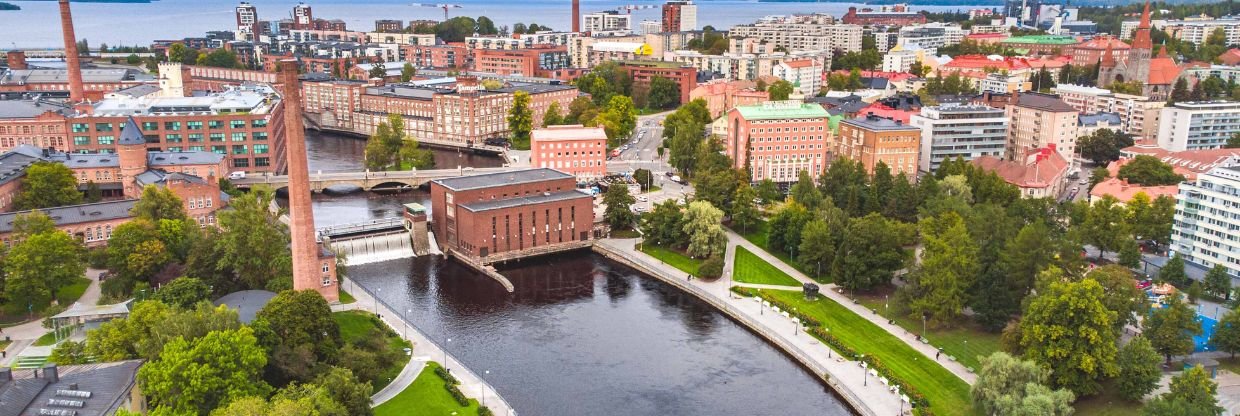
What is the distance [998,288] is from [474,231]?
113ft

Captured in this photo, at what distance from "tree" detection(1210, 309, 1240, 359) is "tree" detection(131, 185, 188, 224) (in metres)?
59.6

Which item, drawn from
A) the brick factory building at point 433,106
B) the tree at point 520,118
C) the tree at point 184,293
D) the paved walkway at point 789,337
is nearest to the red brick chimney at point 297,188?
the tree at point 184,293

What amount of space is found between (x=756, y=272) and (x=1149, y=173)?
37861 mm

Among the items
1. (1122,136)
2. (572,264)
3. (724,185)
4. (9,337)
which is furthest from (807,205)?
(9,337)

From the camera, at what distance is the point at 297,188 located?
2072 inches

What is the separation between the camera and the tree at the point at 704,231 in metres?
66.4

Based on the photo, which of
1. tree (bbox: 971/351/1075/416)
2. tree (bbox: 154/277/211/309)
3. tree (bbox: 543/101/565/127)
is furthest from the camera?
tree (bbox: 543/101/565/127)

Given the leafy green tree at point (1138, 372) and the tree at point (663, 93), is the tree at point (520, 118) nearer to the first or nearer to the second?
the tree at point (663, 93)

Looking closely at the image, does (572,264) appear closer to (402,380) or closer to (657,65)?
(402,380)

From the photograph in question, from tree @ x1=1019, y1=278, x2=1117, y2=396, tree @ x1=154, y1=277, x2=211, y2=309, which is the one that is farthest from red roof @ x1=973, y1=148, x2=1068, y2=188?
tree @ x1=154, y1=277, x2=211, y2=309

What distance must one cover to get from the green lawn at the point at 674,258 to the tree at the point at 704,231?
592 millimetres

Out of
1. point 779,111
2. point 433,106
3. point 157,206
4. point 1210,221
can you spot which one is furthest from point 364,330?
point 433,106

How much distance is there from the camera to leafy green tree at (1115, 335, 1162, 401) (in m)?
42.1

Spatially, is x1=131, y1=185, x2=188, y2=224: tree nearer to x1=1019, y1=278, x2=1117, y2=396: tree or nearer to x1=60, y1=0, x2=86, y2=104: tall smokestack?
x1=60, y1=0, x2=86, y2=104: tall smokestack
